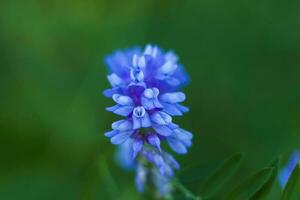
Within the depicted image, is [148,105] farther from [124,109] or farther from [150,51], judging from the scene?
[150,51]

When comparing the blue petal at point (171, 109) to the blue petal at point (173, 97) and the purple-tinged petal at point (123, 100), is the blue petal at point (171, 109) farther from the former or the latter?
the purple-tinged petal at point (123, 100)

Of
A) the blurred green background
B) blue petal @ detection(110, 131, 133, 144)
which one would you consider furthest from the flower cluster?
the blurred green background

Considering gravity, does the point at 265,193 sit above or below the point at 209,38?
below

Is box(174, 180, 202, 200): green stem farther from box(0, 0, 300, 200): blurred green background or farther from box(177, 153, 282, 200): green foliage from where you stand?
box(0, 0, 300, 200): blurred green background

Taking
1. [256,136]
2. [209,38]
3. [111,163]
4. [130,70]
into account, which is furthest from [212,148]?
[130,70]

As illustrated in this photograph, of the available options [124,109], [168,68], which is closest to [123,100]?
[124,109]

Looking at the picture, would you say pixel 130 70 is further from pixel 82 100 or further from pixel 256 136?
pixel 82 100
